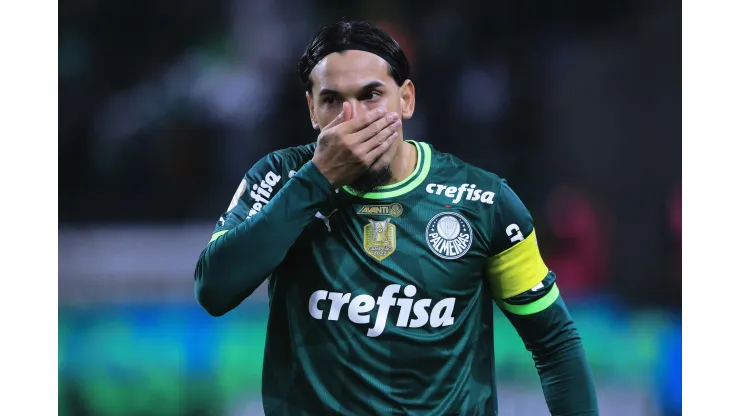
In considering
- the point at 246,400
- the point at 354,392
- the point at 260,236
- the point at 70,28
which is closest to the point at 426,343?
the point at 354,392

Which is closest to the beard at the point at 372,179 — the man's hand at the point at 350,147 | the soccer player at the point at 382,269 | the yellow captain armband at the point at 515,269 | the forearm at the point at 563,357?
the soccer player at the point at 382,269

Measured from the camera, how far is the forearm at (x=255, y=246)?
1.56 m

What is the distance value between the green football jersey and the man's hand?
74 mm

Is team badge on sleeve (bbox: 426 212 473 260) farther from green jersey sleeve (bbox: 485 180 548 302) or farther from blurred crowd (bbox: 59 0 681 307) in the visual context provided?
blurred crowd (bbox: 59 0 681 307)

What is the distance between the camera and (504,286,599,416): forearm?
187cm

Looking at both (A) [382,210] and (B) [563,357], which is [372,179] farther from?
(B) [563,357]

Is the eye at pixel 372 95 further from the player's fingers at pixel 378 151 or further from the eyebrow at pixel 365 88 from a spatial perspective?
the player's fingers at pixel 378 151

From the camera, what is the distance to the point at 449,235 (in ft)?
5.82

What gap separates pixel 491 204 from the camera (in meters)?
1.80

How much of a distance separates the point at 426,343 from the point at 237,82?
233 centimetres

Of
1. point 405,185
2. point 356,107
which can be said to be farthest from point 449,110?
point 356,107

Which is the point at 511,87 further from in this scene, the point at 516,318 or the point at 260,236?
the point at 260,236

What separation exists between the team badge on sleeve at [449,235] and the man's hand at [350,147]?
0.25 meters

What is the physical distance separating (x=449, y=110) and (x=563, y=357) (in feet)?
6.80
